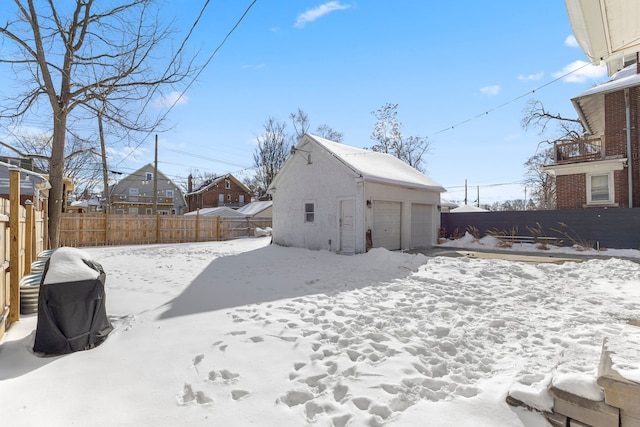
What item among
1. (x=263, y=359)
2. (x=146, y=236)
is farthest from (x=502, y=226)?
(x=146, y=236)

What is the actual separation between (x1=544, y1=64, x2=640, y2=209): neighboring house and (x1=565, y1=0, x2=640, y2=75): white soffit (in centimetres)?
1477

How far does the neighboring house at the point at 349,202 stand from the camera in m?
12.1

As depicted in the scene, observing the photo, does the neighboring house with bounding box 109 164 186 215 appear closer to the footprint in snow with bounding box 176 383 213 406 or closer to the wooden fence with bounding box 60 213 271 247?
the wooden fence with bounding box 60 213 271 247

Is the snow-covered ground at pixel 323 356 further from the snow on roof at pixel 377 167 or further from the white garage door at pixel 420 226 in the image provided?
the white garage door at pixel 420 226

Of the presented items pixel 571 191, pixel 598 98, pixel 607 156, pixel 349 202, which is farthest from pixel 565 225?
pixel 349 202

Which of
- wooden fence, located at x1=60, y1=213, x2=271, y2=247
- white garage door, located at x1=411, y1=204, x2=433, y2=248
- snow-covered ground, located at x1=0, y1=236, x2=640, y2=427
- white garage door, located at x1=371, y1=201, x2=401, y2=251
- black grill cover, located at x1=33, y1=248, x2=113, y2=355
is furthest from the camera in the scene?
wooden fence, located at x1=60, y1=213, x2=271, y2=247

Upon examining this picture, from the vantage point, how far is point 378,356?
11.1 ft

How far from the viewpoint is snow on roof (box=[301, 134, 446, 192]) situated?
12.3 meters

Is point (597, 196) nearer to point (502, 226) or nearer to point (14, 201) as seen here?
point (502, 226)

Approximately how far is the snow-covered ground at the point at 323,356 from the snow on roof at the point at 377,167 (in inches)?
248

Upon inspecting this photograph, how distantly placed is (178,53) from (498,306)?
9463 millimetres

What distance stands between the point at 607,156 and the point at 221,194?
127 ft

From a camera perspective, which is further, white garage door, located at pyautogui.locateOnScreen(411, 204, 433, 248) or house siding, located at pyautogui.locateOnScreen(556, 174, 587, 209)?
house siding, located at pyautogui.locateOnScreen(556, 174, 587, 209)

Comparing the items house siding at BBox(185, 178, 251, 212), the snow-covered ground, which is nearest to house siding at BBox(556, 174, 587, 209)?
the snow-covered ground
